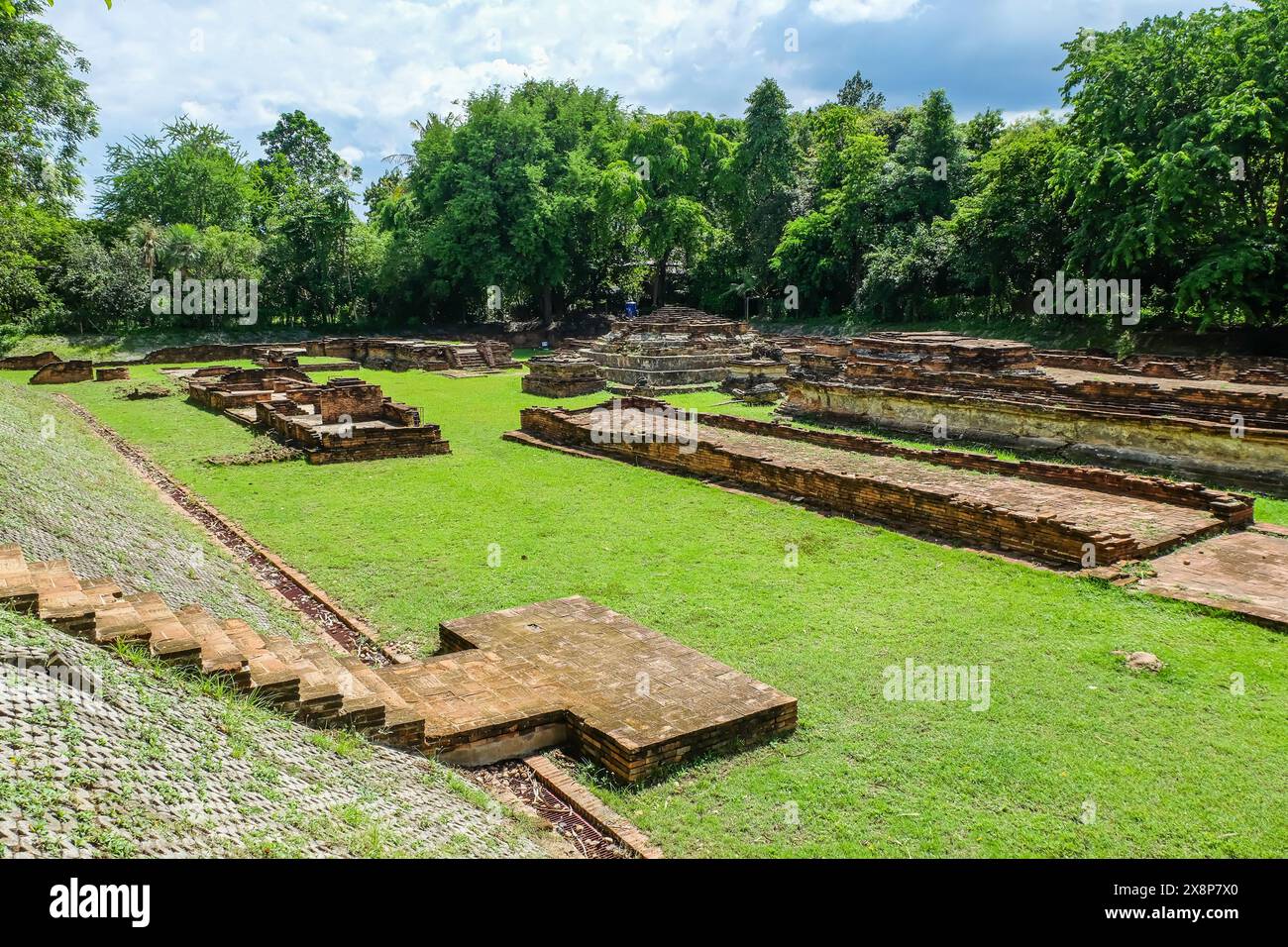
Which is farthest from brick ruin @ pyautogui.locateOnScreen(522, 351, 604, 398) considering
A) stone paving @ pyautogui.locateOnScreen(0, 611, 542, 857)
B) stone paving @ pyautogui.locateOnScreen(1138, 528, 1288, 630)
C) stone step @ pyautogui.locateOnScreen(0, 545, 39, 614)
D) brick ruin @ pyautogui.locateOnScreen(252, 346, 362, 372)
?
stone paving @ pyautogui.locateOnScreen(0, 611, 542, 857)

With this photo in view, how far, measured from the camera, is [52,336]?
106 feet

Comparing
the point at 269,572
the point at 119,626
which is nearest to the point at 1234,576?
the point at 119,626

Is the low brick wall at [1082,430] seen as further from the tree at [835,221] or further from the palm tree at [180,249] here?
the palm tree at [180,249]

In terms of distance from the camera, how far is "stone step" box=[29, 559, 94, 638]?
4.41 meters

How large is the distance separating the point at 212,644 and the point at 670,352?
20.5 m

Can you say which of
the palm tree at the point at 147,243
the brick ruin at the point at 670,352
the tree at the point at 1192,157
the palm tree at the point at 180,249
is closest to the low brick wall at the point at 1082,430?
the brick ruin at the point at 670,352

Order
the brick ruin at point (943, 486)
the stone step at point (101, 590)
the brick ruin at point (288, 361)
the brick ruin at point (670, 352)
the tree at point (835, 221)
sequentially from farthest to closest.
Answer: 1. the tree at point (835, 221)
2. the brick ruin at point (288, 361)
3. the brick ruin at point (670, 352)
4. the brick ruin at point (943, 486)
5. the stone step at point (101, 590)

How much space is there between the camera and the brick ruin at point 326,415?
13469 millimetres

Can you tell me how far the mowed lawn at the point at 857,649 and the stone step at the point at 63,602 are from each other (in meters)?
2.11

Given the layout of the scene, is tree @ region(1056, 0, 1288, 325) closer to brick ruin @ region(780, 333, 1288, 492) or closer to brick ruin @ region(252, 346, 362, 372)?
brick ruin @ region(780, 333, 1288, 492)

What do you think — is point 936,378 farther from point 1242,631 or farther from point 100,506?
point 100,506

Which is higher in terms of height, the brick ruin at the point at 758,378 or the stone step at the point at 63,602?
the brick ruin at the point at 758,378

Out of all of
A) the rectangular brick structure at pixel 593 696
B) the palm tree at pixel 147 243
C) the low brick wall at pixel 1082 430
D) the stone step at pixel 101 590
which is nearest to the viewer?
the rectangular brick structure at pixel 593 696
